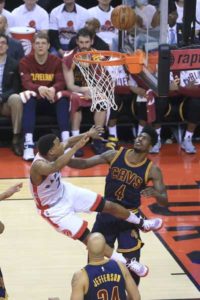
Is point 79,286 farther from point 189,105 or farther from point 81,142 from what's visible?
point 189,105

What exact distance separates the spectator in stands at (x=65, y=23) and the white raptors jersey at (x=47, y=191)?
4653 millimetres

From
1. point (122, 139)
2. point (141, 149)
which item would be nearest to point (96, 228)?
point (141, 149)

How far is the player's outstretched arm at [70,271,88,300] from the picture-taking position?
4.64 metres

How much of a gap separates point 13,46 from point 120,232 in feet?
15.3

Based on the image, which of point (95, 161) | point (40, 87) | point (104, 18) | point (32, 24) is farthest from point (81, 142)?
point (104, 18)

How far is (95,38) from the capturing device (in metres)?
10.1

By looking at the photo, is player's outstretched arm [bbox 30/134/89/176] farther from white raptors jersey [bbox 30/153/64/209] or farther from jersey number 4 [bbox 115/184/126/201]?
jersey number 4 [bbox 115/184/126/201]

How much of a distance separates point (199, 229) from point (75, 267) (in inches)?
59.2

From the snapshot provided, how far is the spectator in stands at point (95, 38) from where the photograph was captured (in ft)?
33.1

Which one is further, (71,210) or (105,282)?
(71,210)

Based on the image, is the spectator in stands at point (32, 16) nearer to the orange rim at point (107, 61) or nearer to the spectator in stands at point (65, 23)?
the spectator in stands at point (65, 23)

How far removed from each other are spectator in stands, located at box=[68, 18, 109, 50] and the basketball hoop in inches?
53.5

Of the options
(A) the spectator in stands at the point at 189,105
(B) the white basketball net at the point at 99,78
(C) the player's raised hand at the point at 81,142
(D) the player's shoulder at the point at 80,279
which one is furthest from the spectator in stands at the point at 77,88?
Result: (D) the player's shoulder at the point at 80,279

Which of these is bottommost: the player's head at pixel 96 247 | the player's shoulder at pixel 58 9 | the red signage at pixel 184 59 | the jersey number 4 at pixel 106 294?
the jersey number 4 at pixel 106 294
